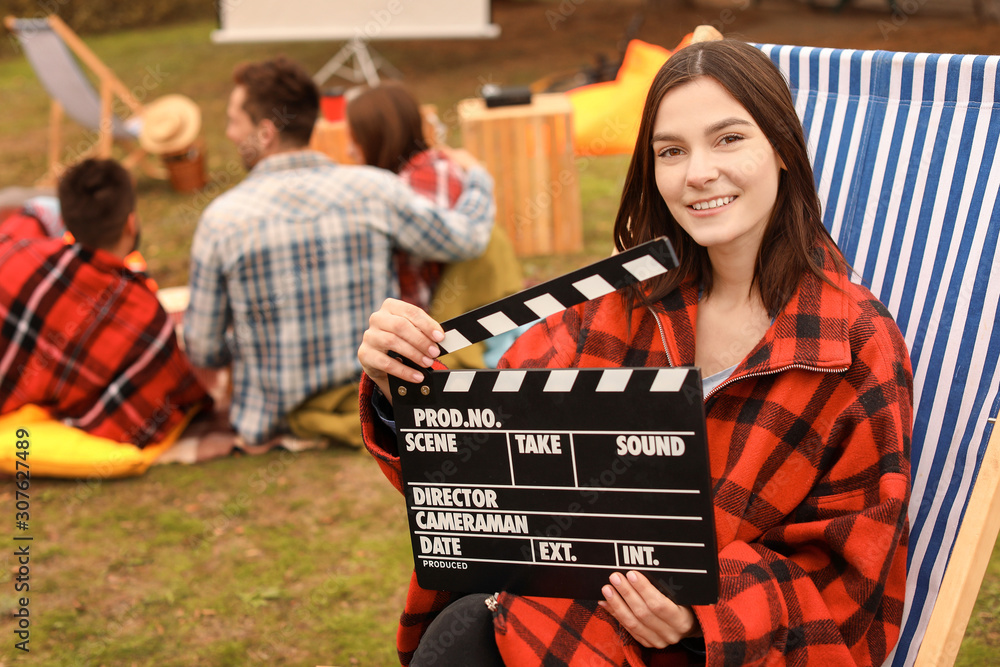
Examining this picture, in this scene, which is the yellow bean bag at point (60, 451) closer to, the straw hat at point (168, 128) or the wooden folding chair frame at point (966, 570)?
the wooden folding chair frame at point (966, 570)

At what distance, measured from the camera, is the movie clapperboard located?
1.57 metres

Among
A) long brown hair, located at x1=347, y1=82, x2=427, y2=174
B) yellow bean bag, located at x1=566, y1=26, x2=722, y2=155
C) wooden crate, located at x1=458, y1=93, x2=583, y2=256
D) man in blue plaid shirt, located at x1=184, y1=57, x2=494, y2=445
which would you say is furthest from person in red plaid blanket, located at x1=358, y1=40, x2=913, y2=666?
yellow bean bag, located at x1=566, y1=26, x2=722, y2=155

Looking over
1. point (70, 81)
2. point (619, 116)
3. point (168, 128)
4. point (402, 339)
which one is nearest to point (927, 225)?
point (402, 339)

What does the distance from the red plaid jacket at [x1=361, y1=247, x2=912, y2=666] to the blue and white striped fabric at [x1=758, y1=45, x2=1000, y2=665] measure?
44 centimetres

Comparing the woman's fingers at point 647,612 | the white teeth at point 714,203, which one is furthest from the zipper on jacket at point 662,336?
the woman's fingers at point 647,612

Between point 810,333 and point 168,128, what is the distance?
305 inches

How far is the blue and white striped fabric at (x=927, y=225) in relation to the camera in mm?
2143

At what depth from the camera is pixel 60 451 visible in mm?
4098

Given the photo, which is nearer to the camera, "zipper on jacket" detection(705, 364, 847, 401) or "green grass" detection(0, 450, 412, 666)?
"zipper on jacket" detection(705, 364, 847, 401)

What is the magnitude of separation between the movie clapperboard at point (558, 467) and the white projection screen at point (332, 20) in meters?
11.2

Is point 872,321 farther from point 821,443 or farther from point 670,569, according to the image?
point 670,569

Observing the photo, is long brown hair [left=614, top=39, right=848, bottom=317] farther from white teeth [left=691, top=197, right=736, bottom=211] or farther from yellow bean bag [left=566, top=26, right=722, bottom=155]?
yellow bean bag [left=566, top=26, right=722, bottom=155]

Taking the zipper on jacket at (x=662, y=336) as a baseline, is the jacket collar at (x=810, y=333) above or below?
above

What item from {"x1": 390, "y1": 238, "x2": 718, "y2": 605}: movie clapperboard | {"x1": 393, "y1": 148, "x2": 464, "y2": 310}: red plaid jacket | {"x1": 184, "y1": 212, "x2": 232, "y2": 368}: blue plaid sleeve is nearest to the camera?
{"x1": 390, "y1": 238, "x2": 718, "y2": 605}: movie clapperboard
